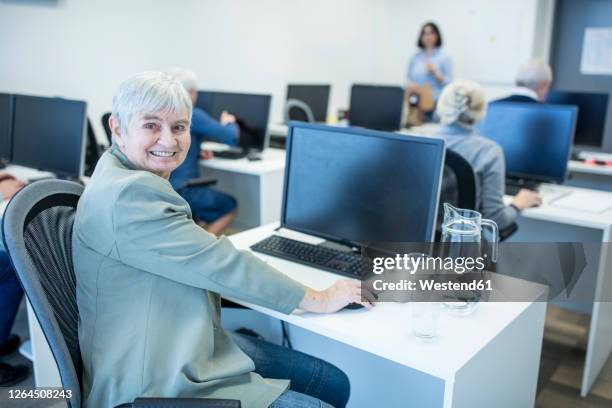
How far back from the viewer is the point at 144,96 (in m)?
1.29

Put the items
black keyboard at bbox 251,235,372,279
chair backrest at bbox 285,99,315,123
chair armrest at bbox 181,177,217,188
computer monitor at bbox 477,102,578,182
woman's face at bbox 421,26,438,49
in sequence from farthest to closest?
woman's face at bbox 421,26,438,49 → chair backrest at bbox 285,99,315,123 → chair armrest at bbox 181,177,217,188 → computer monitor at bbox 477,102,578,182 → black keyboard at bbox 251,235,372,279

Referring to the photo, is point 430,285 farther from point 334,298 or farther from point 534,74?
point 534,74

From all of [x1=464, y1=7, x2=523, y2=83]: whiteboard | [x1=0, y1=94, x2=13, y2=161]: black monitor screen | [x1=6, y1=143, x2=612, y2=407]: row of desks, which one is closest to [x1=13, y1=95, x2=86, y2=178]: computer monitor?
[x1=0, y1=94, x2=13, y2=161]: black monitor screen

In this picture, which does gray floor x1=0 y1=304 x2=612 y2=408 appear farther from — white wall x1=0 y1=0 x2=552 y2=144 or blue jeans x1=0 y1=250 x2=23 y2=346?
white wall x1=0 y1=0 x2=552 y2=144

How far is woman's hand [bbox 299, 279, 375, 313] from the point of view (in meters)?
1.41

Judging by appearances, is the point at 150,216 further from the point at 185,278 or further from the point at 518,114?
the point at 518,114

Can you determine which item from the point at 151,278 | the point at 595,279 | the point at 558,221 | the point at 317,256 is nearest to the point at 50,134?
the point at 317,256

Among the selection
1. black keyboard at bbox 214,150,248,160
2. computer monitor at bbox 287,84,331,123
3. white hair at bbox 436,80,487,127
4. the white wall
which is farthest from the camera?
computer monitor at bbox 287,84,331,123

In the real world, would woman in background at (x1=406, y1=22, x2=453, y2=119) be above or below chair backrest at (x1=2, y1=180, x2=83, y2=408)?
above

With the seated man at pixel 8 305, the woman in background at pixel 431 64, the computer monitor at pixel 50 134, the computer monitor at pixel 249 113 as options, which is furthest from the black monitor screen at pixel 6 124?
the woman in background at pixel 431 64

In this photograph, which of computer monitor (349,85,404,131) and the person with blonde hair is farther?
computer monitor (349,85,404,131)

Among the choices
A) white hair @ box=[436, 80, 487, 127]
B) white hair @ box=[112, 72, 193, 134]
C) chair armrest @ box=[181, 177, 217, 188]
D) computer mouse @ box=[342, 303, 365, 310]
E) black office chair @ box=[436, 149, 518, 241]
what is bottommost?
computer mouse @ box=[342, 303, 365, 310]

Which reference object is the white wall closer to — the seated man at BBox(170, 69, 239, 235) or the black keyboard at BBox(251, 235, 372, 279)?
the seated man at BBox(170, 69, 239, 235)

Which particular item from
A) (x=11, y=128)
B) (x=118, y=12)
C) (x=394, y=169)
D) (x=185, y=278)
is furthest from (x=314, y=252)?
(x=118, y=12)
